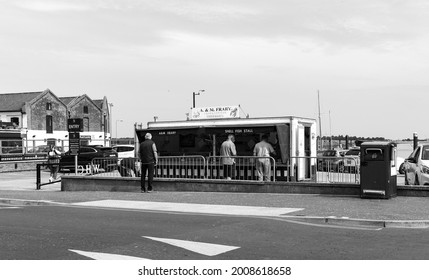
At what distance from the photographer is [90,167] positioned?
2039cm

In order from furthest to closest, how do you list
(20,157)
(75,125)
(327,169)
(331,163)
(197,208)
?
(20,157) < (75,125) < (327,169) < (331,163) < (197,208)

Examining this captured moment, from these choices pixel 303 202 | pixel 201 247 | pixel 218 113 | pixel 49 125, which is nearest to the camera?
pixel 201 247

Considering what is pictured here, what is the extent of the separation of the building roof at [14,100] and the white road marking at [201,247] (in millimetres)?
66355

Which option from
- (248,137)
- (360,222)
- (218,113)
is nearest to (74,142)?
(218,113)

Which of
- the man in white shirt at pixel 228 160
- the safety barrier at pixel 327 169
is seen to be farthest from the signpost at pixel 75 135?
the safety barrier at pixel 327 169

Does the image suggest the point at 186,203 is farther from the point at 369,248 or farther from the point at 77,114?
the point at 77,114

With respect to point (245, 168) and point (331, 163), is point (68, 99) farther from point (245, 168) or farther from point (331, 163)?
point (331, 163)

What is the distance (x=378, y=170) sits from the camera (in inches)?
551

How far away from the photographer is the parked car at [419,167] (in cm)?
1550

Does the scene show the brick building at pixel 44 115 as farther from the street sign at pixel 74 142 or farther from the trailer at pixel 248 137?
the trailer at pixel 248 137

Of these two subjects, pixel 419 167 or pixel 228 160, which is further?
pixel 228 160

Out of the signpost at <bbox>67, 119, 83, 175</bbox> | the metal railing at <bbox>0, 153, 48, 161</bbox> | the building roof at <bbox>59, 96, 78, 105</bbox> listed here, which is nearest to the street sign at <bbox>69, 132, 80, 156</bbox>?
the signpost at <bbox>67, 119, 83, 175</bbox>

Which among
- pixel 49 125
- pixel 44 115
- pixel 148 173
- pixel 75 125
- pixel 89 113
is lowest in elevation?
pixel 148 173

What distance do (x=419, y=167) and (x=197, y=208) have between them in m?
7.12
